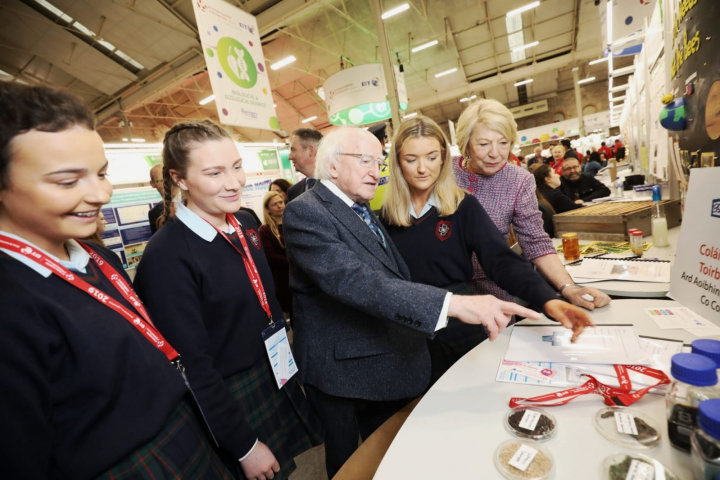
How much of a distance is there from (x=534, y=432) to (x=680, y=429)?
10.0 inches

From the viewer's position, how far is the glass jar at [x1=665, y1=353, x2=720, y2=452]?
0.55 meters

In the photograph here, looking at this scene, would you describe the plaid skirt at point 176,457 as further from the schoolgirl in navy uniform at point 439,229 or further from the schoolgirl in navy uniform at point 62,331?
the schoolgirl in navy uniform at point 439,229

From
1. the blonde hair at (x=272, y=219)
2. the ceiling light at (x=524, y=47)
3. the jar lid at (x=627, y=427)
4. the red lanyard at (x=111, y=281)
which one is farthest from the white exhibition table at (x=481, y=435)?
the ceiling light at (x=524, y=47)

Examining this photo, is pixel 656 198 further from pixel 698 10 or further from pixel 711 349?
pixel 711 349

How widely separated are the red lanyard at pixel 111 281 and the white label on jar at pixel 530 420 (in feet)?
3.00

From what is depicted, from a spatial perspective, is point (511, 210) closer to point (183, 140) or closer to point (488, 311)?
point (488, 311)

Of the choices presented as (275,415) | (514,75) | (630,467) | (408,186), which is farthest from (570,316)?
(514,75)

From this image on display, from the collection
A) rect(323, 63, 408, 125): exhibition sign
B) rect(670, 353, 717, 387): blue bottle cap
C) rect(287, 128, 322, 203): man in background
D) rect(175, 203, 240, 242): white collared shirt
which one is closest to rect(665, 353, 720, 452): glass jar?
rect(670, 353, 717, 387): blue bottle cap

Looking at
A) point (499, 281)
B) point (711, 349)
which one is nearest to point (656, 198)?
point (499, 281)

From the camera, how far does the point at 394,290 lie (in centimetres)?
97

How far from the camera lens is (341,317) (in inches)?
47.3

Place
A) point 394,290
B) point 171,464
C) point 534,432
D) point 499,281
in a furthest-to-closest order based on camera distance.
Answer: point 499,281 < point 394,290 < point 171,464 < point 534,432

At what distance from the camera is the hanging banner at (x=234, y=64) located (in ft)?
9.99

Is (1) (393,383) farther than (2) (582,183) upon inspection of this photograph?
No
